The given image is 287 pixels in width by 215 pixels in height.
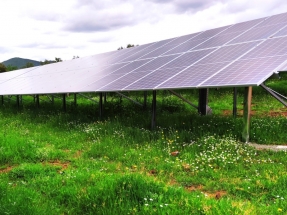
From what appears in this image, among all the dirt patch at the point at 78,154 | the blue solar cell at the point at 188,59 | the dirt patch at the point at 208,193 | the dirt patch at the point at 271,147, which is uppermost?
the blue solar cell at the point at 188,59

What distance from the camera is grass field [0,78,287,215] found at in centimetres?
388

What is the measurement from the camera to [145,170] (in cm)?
561

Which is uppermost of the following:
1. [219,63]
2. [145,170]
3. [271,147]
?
[219,63]

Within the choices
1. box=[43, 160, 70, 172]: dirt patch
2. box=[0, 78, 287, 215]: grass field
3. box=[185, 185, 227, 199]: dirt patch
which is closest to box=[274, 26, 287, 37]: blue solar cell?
box=[0, 78, 287, 215]: grass field

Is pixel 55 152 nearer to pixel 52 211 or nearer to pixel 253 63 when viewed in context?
Answer: pixel 52 211

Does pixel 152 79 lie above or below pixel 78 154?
above

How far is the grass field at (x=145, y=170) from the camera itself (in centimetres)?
388

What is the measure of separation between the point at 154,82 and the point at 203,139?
2.33m

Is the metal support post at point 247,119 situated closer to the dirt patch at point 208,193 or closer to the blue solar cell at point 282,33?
the dirt patch at point 208,193

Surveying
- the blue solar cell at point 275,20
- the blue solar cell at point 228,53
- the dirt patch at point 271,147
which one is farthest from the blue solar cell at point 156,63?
the dirt patch at point 271,147

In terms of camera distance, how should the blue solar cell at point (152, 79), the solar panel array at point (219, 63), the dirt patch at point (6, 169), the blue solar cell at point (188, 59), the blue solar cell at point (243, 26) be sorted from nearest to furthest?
1. the dirt patch at point (6, 169)
2. the solar panel array at point (219, 63)
3. the blue solar cell at point (152, 79)
4. the blue solar cell at point (188, 59)
5. the blue solar cell at point (243, 26)

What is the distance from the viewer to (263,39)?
29.1 feet

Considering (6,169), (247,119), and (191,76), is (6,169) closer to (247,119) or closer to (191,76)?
(191,76)

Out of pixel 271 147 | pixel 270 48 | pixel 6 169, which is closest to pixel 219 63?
pixel 270 48
